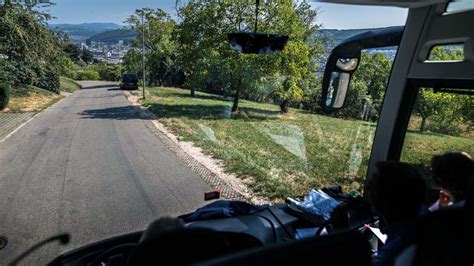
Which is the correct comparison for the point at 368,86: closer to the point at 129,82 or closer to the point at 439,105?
the point at 439,105

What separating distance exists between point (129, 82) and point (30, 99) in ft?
22.9

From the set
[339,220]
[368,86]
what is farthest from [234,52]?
[339,220]

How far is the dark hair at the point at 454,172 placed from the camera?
2.27 metres

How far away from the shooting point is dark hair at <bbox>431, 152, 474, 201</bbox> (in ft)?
7.43

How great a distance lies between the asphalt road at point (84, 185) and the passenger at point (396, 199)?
3.17 m

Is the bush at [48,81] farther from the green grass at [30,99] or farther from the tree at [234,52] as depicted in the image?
Result: the tree at [234,52]

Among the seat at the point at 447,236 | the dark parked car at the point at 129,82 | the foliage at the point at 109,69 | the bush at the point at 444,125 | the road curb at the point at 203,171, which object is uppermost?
the bush at the point at 444,125

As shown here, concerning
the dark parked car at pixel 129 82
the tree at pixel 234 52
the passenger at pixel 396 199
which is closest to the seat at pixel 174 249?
the passenger at pixel 396 199

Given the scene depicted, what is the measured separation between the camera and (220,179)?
7.23 m

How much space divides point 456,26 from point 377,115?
1.20 meters

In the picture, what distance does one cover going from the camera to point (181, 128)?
12805mm

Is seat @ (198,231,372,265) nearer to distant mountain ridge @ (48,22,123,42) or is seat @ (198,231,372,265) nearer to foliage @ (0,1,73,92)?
distant mountain ridge @ (48,22,123,42)

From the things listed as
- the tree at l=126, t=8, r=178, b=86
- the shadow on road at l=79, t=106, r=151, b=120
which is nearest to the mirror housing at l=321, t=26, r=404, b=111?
the tree at l=126, t=8, r=178, b=86

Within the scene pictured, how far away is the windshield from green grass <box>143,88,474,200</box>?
47 millimetres
